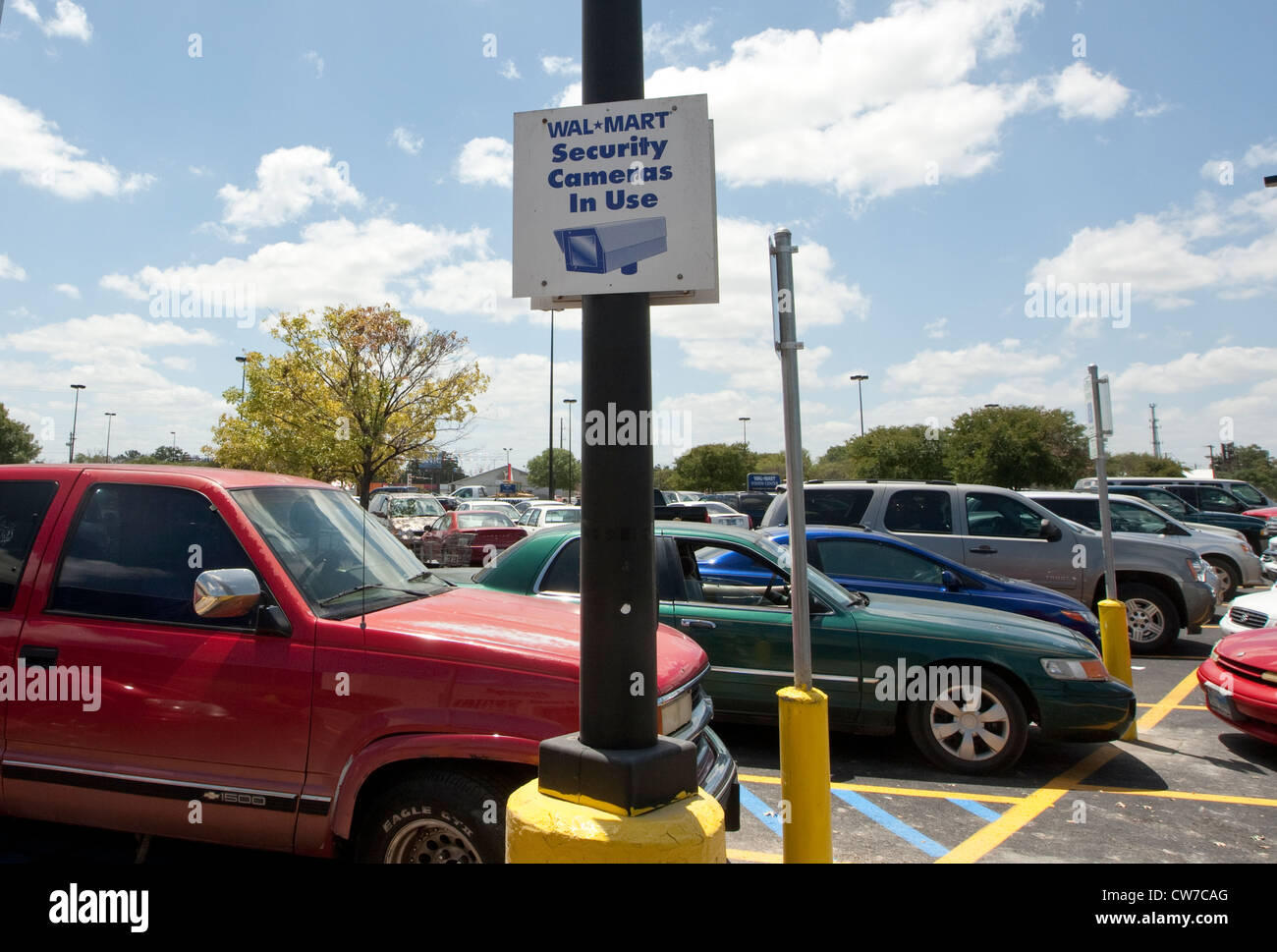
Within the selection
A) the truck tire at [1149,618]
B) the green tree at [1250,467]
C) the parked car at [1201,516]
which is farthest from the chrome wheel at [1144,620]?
the green tree at [1250,467]

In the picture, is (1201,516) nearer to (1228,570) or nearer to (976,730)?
(1228,570)

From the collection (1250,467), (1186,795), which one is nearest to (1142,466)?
(1250,467)

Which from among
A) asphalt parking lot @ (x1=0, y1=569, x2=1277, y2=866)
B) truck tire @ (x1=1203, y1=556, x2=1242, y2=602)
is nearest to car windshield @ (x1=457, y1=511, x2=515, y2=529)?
asphalt parking lot @ (x1=0, y1=569, x2=1277, y2=866)

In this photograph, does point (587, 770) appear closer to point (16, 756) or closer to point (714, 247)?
point (714, 247)

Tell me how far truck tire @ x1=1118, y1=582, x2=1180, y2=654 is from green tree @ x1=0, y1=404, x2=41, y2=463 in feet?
197

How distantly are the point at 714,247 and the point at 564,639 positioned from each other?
167 cm

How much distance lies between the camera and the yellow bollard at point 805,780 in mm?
2955

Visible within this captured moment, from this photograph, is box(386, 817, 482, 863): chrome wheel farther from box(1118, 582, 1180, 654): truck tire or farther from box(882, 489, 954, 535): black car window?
box(1118, 582, 1180, 654): truck tire

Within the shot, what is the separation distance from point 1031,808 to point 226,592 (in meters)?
4.67

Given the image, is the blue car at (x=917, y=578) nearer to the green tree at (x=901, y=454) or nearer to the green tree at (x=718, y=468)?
the green tree at (x=901, y=454)

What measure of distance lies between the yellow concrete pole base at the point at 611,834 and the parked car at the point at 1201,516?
1953 cm

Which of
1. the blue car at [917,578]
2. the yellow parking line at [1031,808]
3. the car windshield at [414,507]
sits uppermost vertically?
the car windshield at [414,507]

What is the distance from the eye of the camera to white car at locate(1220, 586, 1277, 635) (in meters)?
7.19

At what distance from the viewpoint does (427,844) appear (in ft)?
9.88
